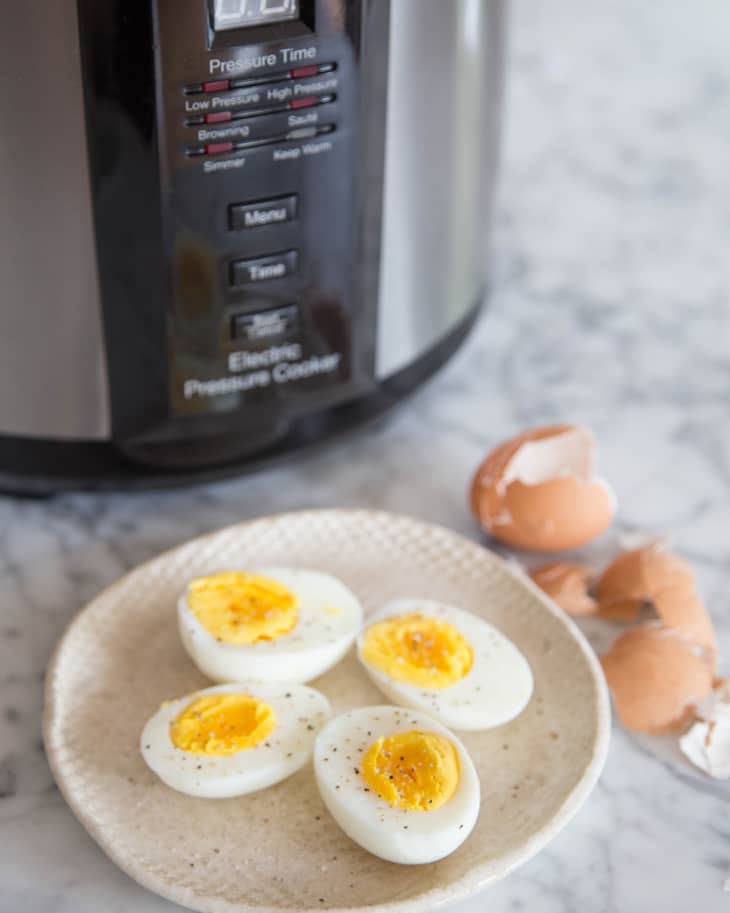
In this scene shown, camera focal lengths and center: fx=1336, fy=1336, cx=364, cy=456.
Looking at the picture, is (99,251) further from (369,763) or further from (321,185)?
(369,763)

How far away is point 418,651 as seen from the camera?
33.1 inches

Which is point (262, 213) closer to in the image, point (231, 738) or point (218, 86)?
Answer: point (218, 86)

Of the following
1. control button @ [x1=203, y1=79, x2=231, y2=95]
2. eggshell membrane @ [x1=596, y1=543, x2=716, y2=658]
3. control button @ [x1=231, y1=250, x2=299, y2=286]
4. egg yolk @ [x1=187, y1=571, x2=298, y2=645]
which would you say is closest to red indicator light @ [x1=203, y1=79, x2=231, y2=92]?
control button @ [x1=203, y1=79, x2=231, y2=95]

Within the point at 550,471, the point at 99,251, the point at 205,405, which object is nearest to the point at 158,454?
the point at 205,405

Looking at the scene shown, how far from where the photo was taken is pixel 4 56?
79cm

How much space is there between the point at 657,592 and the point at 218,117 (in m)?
0.42

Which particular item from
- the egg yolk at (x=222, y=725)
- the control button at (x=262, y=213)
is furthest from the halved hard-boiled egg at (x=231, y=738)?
the control button at (x=262, y=213)

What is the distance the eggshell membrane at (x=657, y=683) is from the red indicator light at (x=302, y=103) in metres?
0.40

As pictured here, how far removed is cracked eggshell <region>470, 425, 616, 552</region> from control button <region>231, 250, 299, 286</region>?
207mm

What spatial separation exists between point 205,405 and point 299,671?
0.22 metres

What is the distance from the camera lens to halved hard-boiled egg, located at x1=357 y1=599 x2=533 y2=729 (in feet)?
2.67

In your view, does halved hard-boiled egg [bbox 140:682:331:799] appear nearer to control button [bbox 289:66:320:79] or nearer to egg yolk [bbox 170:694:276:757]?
egg yolk [bbox 170:694:276:757]

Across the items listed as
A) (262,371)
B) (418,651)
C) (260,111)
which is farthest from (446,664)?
(260,111)

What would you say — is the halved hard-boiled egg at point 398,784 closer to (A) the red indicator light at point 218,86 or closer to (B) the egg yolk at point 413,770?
(B) the egg yolk at point 413,770
